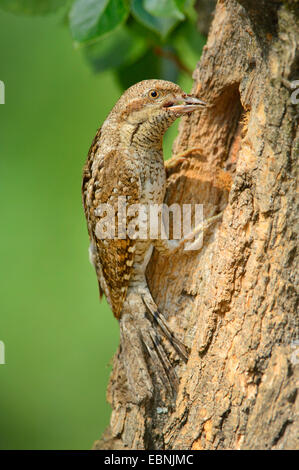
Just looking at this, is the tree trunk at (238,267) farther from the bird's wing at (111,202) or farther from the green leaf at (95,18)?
the green leaf at (95,18)

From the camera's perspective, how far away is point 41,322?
2.99 metres

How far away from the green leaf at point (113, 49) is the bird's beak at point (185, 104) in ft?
1.94

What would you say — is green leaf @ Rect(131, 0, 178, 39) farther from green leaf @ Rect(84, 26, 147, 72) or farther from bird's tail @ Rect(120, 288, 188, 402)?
bird's tail @ Rect(120, 288, 188, 402)

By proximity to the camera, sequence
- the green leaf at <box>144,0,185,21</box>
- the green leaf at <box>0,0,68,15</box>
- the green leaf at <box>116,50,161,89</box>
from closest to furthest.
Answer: the green leaf at <box>144,0,185,21</box>, the green leaf at <box>0,0,68,15</box>, the green leaf at <box>116,50,161,89</box>

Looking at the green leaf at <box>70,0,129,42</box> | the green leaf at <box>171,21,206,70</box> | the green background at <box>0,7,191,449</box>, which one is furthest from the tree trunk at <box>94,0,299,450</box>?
the green background at <box>0,7,191,449</box>

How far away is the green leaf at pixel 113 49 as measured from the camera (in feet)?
6.00

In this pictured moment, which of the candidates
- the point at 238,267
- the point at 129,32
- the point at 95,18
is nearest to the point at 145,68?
the point at 129,32

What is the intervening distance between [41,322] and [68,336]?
197mm

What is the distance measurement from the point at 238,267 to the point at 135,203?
38 centimetres

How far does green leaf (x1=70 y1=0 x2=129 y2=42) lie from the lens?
1358mm

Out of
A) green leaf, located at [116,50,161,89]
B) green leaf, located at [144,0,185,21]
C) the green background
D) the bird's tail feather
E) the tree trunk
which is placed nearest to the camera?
the tree trunk

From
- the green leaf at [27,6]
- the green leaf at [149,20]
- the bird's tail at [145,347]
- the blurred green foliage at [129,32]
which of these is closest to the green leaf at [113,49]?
the blurred green foliage at [129,32]

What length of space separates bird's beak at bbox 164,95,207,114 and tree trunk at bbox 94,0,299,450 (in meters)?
0.11
